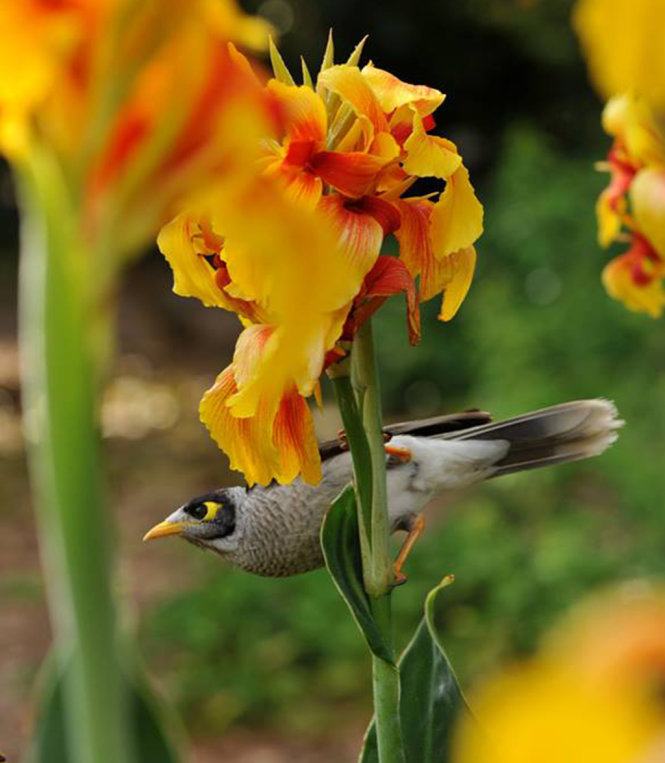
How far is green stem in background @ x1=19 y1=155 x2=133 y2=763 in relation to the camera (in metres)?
0.26

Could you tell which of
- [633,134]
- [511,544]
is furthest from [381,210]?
[511,544]

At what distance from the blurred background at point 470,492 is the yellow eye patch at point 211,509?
182cm

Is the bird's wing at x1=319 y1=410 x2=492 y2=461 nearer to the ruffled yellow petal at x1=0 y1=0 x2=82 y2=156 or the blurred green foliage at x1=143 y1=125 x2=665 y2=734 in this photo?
the ruffled yellow petal at x1=0 y1=0 x2=82 y2=156

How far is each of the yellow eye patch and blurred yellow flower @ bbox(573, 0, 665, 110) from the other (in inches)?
16.5

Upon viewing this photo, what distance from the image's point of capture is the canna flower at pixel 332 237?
1.55 ft

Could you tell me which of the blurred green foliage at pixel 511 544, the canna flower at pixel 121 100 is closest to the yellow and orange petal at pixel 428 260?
the canna flower at pixel 121 100

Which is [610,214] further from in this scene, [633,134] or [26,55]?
[26,55]

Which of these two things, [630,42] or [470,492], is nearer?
[630,42]

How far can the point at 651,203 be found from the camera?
2.35 feet

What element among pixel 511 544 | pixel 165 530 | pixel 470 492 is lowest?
pixel 165 530

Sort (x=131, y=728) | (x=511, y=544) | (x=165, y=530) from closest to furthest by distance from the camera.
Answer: (x=131, y=728)
(x=165, y=530)
(x=511, y=544)

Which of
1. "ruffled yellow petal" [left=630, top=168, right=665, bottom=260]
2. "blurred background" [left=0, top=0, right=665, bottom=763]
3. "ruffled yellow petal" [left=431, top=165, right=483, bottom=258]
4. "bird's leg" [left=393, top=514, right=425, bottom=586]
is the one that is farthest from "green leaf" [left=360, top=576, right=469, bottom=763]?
"blurred background" [left=0, top=0, right=665, bottom=763]

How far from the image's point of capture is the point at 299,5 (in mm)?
5578

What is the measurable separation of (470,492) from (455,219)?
3.46 metres
